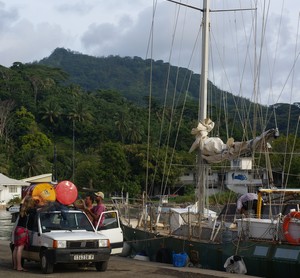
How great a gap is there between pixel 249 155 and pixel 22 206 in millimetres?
8396

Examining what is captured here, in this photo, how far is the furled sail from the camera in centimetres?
2089

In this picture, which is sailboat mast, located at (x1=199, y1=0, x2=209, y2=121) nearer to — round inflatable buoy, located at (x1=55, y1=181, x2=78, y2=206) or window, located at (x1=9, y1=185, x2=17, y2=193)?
round inflatable buoy, located at (x1=55, y1=181, x2=78, y2=206)

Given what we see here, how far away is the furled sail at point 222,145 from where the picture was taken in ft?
68.5

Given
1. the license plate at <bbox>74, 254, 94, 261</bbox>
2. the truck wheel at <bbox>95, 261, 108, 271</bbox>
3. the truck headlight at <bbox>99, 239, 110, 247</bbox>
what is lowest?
the truck wheel at <bbox>95, 261, 108, 271</bbox>

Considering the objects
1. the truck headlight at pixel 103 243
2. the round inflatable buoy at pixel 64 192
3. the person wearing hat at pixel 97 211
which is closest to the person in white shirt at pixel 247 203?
the person wearing hat at pixel 97 211

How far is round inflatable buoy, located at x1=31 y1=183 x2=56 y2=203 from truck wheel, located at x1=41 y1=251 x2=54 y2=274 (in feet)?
7.83

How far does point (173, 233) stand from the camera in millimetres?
22047

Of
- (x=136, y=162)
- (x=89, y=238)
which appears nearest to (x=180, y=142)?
(x=136, y=162)

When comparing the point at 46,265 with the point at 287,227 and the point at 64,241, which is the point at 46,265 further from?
the point at 287,227

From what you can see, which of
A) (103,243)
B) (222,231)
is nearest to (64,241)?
(103,243)

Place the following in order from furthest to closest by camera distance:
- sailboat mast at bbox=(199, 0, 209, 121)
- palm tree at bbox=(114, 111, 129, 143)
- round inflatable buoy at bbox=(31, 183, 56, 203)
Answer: palm tree at bbox=(114, 111, 129, 143) → sailboat mast at bbox=(199, 0, 209, 121) → round inflatable buoy at bbox=(31, 183, 56, 203)

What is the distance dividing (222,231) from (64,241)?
5464mm

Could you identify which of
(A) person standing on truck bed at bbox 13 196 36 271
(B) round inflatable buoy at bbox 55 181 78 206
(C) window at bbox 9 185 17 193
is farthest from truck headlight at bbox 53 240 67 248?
(C) window at bbox 9 185 17 193

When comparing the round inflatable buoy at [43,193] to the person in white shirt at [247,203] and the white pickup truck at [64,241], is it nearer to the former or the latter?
the white pickup truck at [64,241]
